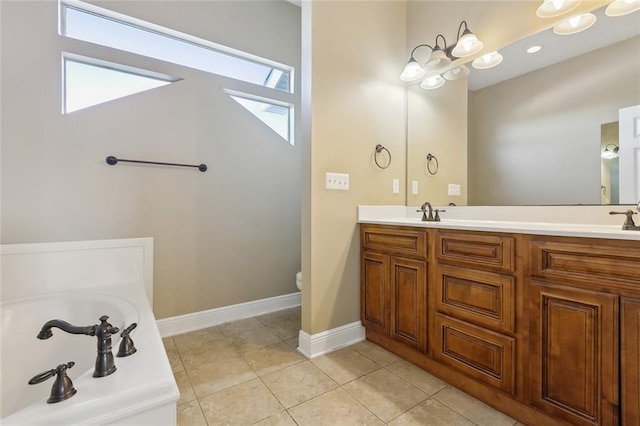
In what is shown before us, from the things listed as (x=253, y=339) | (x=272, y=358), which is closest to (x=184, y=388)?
(x=272, y=358)

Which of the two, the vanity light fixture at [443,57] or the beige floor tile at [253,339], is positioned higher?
the vanity light fixture at [443,57]

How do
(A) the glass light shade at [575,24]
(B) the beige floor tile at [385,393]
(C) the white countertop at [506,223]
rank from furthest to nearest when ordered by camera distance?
1. (A) the glass light shade at [575,24]
2. (B) the beige floor tile at [385,393]
3. (C) the white countertop at [506,223]

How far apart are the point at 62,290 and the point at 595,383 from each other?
8.67ft

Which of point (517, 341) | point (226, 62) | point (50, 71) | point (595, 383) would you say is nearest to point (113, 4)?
point (50, 71)

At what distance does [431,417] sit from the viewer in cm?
132

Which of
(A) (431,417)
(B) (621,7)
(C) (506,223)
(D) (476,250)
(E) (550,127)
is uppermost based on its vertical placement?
(B) (621,7)

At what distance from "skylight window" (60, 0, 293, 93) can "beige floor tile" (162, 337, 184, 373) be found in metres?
2.09

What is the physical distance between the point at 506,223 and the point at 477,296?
51 centimetres

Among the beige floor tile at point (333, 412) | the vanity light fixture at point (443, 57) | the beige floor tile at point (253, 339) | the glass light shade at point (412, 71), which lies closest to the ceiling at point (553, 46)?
the vanity light fixture at point (443, 57)

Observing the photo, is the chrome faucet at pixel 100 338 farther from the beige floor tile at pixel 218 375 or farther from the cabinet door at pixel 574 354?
the cabinet door at pixel 574 354

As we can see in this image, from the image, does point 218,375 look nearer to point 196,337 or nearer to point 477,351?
point 196,337

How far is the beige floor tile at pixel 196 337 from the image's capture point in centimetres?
204

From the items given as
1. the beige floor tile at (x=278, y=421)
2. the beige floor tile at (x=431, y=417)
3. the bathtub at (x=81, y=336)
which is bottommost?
the beige floor tile at (x=431, y=417)

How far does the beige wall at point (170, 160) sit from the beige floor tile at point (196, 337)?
18 centimetres
